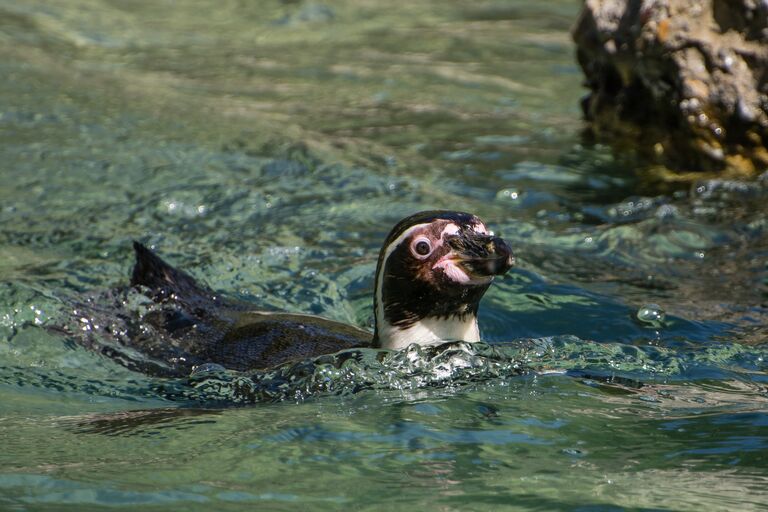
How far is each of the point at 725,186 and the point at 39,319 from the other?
4.76 metres

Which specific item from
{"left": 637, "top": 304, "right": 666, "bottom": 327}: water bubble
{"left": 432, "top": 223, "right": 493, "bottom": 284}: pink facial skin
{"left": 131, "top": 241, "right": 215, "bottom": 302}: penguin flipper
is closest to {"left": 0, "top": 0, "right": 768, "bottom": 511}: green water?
{"left": 637, "top": 304, "right": 666, "bottom": 327}: water bubble

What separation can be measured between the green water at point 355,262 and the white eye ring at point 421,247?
456 millimetres

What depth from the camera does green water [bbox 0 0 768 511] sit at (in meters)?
4.33

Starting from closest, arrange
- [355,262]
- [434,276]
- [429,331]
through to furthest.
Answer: [434,276], [429,331], [355,262]

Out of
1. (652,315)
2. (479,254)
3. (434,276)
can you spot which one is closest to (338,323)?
(434,276)

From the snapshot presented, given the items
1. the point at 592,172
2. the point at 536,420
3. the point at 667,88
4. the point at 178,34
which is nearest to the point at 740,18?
the point at 667,88

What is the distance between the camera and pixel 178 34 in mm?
14062

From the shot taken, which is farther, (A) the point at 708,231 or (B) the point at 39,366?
(A) the point at 708,231

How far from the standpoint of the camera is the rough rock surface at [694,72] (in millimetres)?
8523

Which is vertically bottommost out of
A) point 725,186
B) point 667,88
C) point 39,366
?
point 39,366

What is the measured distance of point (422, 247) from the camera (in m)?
5.15

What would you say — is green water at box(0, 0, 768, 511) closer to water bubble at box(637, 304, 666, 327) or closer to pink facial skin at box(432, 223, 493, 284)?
water bubble at box(637, 304, 666, 327)

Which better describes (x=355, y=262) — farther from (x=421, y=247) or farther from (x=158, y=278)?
(x=421, y=247)

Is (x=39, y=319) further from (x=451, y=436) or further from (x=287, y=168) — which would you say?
(x=287, y=168)
